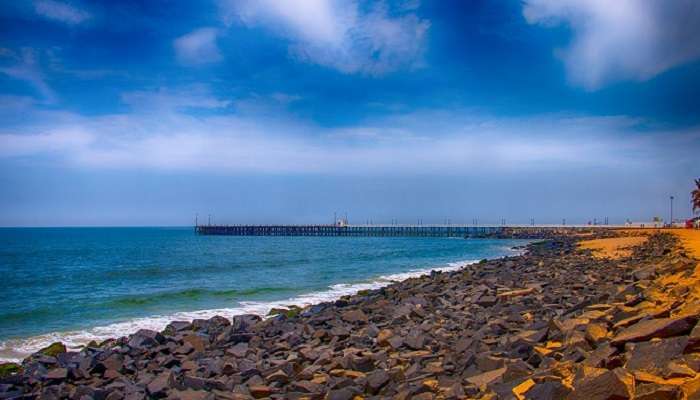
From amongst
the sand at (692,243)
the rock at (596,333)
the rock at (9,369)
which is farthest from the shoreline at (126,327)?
the sand at (692,243)

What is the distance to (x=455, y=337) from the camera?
9102mm

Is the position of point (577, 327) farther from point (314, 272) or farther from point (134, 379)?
point (314, 272)

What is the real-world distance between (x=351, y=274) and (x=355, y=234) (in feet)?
220

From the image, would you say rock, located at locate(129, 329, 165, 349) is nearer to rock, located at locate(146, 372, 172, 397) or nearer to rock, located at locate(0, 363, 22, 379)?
rock, located at locate(0, 363, 22, 379)

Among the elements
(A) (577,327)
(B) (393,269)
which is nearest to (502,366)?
(A) (577,327)

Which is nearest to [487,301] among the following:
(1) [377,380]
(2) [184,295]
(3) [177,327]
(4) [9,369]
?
(1) [377,380]

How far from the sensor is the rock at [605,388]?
450 cm

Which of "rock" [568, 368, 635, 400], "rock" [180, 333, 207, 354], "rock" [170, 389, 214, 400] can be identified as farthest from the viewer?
"rock" [180, 333, 207, 354]

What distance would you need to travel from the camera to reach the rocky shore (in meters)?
5.28

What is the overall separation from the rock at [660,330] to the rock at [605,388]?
1.15m

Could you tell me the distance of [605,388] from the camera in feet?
15.0

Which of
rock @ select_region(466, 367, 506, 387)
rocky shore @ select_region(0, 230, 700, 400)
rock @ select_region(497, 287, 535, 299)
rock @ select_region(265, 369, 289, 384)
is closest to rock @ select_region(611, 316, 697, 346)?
rocky shore @ select_region(0, 230, 700, 400)

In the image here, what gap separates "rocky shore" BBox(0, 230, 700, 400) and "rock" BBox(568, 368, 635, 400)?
0.03 ft

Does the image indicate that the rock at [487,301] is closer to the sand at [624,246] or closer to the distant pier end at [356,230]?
the sand at [624,246]
